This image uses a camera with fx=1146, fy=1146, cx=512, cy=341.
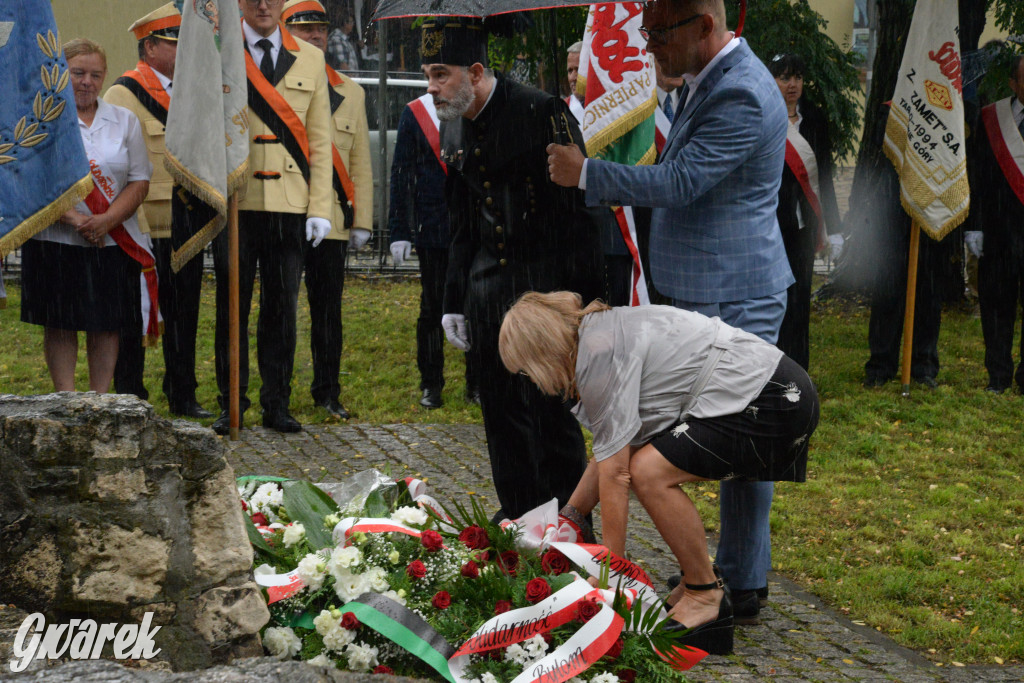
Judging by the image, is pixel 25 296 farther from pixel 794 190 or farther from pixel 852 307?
pixel 852 307

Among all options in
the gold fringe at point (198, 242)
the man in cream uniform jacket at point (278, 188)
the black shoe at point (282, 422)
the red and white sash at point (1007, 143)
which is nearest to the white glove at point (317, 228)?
the man in cream uniform jacket at point (278, 188)

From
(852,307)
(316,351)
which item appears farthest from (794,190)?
(852,307)

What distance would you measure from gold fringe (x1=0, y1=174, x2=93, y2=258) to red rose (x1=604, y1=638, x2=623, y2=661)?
374cm

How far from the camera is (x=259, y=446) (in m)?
6.75

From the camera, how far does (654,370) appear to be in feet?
11.8

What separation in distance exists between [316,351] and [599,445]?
4.47 m

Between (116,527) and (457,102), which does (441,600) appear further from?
(457,102)

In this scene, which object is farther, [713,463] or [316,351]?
[316,351]

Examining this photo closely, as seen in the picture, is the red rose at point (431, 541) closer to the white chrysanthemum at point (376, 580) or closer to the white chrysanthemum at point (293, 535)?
the white chrysanthemum at point (376, 580)

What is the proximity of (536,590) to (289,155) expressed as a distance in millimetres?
4458

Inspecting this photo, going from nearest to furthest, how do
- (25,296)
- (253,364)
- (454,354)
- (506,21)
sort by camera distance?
(506,21)
(25,296)
(253,364)
(454,354)

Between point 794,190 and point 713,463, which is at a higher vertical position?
point 794,190

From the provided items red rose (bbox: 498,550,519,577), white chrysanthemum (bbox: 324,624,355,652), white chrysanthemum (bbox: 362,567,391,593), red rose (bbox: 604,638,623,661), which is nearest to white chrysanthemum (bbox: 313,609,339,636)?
white chrysanthemum (bbox: 324,624,355,652)

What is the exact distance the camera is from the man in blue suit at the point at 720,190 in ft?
12.5
